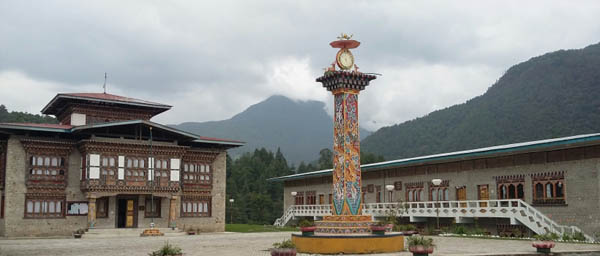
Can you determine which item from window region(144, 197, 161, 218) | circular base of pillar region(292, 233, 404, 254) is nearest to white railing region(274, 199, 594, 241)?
→ circular base of pillar region(292, 233, 404, 254)

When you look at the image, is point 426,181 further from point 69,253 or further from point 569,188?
point 69,253

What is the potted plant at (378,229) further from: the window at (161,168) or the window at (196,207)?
the window at (196,207)

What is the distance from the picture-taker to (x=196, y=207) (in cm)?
4191

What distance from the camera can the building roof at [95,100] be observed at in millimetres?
39500

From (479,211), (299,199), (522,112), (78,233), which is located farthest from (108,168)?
(522,112)

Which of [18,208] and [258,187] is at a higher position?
[258,187]

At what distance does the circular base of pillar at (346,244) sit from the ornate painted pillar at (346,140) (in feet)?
6.26

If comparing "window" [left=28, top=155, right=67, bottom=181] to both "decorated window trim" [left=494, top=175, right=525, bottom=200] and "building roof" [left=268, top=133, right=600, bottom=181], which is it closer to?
"building roof" [left=268, top=133, right=600, bottom=181]

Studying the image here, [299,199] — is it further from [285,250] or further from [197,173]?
[285,250]

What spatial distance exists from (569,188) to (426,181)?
1162 centimetres

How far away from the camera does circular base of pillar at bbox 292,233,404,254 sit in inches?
795

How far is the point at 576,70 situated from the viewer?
292 ft

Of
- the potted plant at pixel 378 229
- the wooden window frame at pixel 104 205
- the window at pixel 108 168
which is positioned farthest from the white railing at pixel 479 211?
the wooden window frame at pixel 104 205

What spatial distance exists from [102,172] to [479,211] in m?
22.0
